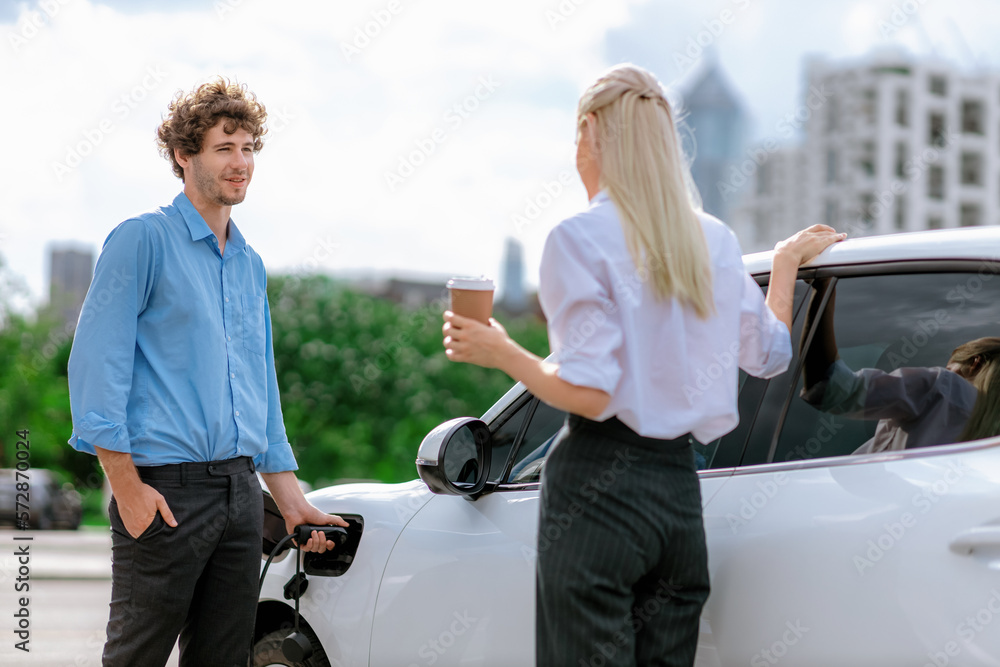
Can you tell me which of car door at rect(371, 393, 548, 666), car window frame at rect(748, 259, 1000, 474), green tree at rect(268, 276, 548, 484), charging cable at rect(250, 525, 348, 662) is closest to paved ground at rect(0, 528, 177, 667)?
charging cable at rect(250, 525, 348, 662)

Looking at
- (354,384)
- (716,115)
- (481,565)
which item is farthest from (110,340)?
(716,115)

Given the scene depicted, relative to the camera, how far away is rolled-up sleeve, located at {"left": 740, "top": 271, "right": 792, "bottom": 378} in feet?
6.91

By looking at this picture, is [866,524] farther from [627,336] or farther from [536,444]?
[536,444]

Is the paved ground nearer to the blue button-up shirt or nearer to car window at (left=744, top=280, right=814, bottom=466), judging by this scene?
the blue button-up shirt

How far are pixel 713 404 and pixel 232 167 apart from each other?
1489mm

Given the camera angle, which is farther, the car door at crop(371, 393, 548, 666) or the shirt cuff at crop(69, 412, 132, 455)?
the car door at crop(371, 393, 548, 666)

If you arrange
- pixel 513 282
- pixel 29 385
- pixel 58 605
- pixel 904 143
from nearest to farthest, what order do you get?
pixel 58 605 < pixel 29 385 < pixel 904 143 < pixel 513 282

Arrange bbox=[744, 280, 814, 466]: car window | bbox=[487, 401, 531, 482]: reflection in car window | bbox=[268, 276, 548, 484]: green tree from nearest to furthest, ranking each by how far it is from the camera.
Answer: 1. bbox=[744, 280, 814, 466]: car window
2. bbox=[487, 401, 531, 482]: reflection in car window
3. bbox=[268, 276, 548, 484]: green tree

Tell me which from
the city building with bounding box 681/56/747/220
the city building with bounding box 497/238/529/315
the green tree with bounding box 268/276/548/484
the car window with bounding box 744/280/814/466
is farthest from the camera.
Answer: the city building with bounding box 681/56/747/220

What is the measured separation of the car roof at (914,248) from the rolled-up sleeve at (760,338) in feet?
0.83

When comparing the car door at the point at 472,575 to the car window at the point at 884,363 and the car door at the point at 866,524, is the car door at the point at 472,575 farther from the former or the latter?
the car window at the point at 884,363

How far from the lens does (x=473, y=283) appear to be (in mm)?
1953

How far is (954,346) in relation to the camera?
2.13m

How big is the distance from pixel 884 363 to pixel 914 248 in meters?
0.27
